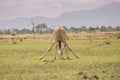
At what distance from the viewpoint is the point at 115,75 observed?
19.6 meters

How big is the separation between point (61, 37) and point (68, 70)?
8683 mm

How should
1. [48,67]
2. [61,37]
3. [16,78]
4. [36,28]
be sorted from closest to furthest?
[16,78]
[48,67]
[61,37]
[36,28]

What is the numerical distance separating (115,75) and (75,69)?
3527 mm

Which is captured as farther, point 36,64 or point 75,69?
point 36,64

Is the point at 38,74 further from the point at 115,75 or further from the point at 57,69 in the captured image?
the point at 115,75

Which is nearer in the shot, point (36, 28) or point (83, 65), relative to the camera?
point (83, 65)

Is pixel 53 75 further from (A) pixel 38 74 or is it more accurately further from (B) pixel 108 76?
(B) pixel 108 76

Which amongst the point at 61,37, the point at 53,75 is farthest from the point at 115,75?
the point at 61,37

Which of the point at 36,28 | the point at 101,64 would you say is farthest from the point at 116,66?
the point at 36,28

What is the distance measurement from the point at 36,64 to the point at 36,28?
13758 cm

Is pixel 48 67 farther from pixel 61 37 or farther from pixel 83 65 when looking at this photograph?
pixel 61 37

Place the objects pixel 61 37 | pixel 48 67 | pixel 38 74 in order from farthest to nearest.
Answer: pixel 61 37
pixel 48 67
pixel 38 74

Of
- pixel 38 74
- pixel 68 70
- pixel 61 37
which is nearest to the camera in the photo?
pixel 38 74

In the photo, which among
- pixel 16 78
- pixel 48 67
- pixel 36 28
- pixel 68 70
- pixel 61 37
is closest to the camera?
pixel 16 78
